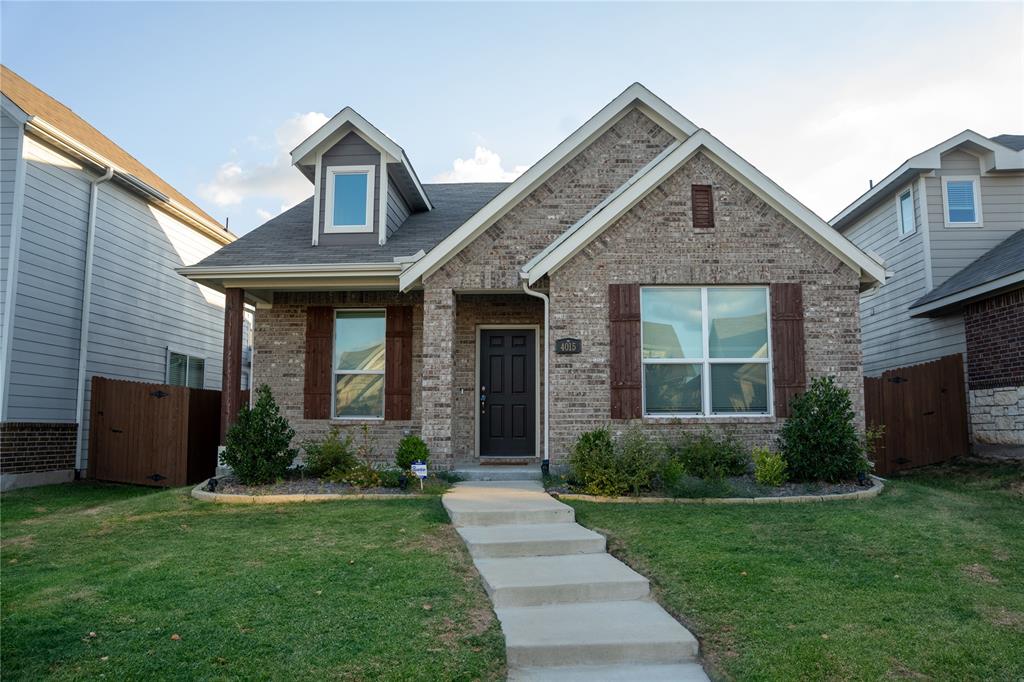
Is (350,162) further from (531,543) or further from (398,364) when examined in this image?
(531,543)

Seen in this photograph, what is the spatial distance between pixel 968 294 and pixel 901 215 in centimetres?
354

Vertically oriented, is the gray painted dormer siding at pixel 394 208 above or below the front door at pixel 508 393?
above

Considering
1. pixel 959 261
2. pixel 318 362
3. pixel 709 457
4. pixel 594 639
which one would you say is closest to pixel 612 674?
pixel 594 639

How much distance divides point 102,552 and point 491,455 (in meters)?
6.26

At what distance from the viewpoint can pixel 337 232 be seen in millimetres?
12508

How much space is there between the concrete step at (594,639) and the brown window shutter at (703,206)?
6.44 metres

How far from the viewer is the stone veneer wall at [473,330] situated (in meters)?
11.8

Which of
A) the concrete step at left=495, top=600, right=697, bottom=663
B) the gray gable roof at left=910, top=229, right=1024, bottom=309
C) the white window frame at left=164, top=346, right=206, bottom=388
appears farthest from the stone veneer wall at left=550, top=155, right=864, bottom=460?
the white window frame at left=164, top=346, right=206, bottom=388

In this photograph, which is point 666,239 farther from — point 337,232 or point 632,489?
point 337,232

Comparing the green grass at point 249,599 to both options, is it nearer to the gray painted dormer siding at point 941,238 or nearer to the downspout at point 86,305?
the downspout at point 86,305

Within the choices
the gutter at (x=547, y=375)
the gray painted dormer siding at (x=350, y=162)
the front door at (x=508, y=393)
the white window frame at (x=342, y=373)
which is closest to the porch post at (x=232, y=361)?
the white window frame at (x=342, y=373)

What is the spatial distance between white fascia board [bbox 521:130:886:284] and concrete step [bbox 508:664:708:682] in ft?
20.4

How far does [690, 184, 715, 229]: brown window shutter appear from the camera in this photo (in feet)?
33.6

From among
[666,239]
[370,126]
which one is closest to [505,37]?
[370,126]
